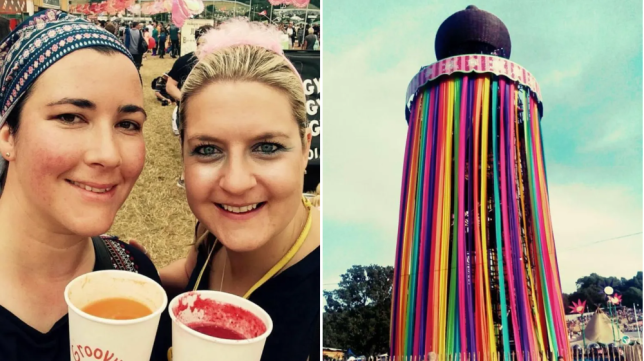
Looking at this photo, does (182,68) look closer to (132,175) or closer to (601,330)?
(132,175)

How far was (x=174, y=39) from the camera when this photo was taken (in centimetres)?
301

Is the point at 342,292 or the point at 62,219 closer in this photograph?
the point at 62,219

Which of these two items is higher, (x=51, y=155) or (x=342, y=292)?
(x=51, y=155)

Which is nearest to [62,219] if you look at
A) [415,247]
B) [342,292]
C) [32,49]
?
[32,49]

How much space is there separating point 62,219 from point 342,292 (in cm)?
210

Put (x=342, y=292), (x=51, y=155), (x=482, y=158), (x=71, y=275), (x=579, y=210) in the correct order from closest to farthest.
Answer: (x=51, y=155) < (x=71, y=275) < (x=342, y=292) < (x=579, y=210) < (x=482, y=158)

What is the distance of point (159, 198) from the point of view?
2.92 metres

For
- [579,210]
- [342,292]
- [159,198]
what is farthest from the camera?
[579,210]

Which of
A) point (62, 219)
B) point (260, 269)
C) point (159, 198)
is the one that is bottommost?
point (260, 269)

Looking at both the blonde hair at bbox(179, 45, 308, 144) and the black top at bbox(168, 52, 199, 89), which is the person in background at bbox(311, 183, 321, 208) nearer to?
the blonde hair at bbox(179, 45, 308, 144)

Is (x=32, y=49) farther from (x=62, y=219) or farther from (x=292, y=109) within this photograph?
(x=292, y=109)

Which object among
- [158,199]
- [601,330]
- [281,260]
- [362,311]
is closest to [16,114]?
[158,199]

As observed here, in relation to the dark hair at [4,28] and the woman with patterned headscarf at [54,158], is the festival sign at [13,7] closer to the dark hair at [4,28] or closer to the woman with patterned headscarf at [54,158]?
the dark hair at [4,28]

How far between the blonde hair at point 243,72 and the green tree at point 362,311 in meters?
1.58
